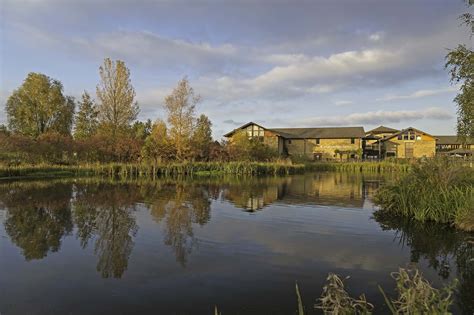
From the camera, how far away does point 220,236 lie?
28.6 feet

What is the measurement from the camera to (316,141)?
5619cm

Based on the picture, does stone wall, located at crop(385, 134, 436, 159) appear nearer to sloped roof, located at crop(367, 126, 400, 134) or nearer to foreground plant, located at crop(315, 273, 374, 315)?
sloped roof, located at crop(367, 126, 400, 134)

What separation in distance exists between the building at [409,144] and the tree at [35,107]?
45566 millimetres

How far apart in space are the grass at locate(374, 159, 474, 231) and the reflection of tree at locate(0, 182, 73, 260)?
9643mm

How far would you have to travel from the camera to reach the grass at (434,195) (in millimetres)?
9336

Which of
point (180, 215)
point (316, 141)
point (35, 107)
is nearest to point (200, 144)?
point (35, 107)

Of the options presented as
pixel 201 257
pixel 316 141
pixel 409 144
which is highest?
pixel 316 141

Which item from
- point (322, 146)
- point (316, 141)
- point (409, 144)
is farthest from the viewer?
point (316, 141)

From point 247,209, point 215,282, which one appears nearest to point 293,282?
point 215,282

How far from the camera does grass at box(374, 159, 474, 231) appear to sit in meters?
9.34

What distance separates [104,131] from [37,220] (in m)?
27.6

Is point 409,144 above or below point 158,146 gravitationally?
above

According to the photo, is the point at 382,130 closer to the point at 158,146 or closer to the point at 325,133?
the point at 325,133

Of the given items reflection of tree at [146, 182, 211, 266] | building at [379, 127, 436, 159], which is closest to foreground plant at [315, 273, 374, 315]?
reflection of tree at [146, 182, 211, 266]
